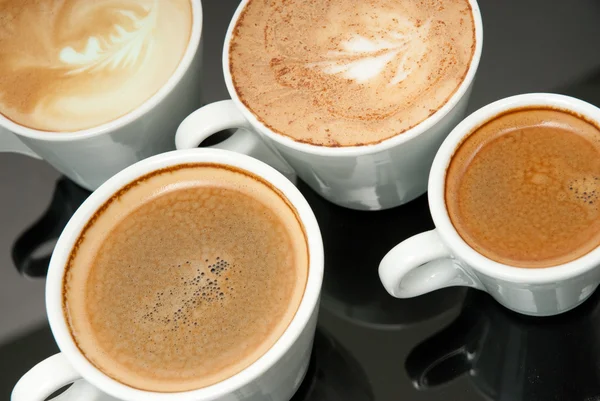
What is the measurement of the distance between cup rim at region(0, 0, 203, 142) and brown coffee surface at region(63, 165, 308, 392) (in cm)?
10

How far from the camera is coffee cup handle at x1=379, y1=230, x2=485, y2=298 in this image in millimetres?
971

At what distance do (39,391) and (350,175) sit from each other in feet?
1.38

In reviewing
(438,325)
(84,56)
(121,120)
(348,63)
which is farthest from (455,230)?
(84,56)

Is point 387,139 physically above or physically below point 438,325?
above

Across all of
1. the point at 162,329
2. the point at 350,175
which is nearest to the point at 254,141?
the point at 350,175

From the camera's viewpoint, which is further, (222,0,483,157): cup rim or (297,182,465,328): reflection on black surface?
(297,182,465,328): reflection on black surface

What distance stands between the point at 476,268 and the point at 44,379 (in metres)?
0.45

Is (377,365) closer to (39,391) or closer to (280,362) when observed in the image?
(280,362)

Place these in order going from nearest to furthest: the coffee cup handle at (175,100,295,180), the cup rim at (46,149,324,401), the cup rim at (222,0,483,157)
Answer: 1. the cup rim at (46,149,324,401)
2. the cup rim at (222,0,483,157)
3. the coffee cup handle at (175,100,295,180)

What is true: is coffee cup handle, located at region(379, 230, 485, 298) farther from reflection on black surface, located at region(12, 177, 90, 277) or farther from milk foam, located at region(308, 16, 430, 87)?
reflection on black surface, located at region(12, 177, 90, 277)

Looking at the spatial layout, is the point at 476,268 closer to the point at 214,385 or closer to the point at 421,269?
the point at 421,269

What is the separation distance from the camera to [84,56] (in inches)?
49.9

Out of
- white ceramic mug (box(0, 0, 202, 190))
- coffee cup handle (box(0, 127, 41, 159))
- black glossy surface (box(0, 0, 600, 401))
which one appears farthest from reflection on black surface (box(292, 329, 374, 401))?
coffee cup handle (box(0, 127, 41, 159))

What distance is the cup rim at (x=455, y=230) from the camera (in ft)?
2.97
